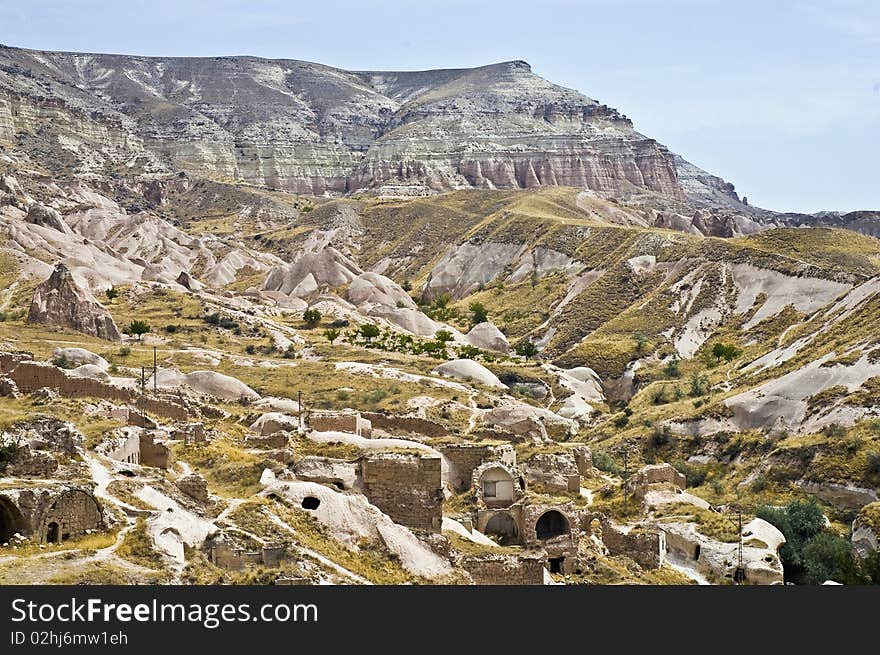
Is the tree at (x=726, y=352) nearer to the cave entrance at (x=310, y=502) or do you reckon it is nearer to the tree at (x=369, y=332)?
the tree at (x=369, y=332)

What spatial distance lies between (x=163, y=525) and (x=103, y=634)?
6478mm

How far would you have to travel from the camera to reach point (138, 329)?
2884 inches

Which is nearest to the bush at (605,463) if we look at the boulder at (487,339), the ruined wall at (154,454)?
the ruined wall at (154,454)

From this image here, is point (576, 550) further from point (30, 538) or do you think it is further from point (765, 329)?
point (765, 329)

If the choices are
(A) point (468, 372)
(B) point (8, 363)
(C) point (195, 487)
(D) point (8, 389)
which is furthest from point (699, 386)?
(C) point (195, 487)

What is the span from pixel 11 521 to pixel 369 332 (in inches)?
2506

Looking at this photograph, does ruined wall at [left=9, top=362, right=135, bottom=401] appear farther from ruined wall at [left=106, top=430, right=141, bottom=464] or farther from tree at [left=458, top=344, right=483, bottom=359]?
tree at [left=458, top=344, right=483, bottom=359]

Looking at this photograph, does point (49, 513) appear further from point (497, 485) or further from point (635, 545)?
point (635, 545)

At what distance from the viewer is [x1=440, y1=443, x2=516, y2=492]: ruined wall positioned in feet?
112

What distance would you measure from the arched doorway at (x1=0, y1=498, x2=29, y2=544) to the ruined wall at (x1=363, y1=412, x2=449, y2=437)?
20.2 m

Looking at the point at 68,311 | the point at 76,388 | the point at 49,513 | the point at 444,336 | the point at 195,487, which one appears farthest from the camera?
the point at 444,336

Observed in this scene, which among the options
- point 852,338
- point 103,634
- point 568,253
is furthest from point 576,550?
point 568,253

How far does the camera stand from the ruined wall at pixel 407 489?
89.9ft

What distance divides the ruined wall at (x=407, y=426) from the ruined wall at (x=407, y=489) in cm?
1277
